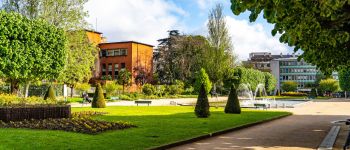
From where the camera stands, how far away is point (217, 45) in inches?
2830

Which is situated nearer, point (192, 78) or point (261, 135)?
point (261, 135)

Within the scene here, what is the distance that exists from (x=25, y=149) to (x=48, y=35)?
28.0 m

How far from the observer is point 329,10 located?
23.2ft

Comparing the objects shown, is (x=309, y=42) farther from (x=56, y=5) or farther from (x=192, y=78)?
(x=192, y=78)

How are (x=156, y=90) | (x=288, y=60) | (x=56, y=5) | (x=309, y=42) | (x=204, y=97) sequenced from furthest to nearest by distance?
(x=288, y=60), (x=156, y=90), (x=56, y=5), (x=204, y=97), (x=309, y=42)

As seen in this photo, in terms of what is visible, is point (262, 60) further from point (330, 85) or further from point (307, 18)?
point (307, 18)

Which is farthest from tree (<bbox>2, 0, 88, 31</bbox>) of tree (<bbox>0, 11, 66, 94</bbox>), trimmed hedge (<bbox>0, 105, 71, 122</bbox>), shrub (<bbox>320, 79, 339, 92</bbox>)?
shrub (<bbox>320, 79, 339, 92</bbox>)

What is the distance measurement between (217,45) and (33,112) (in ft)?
180

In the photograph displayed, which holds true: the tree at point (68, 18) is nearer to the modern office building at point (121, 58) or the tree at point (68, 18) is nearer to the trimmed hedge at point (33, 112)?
the trimmed hedge at point (33, 112)

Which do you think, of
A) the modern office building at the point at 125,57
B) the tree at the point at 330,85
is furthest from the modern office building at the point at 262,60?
the modern office building at the point at 125,57

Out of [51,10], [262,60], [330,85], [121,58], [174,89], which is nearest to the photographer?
[51,10]

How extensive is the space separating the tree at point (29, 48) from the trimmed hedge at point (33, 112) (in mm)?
14175

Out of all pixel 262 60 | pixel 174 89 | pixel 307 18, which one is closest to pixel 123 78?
pixel 174 89

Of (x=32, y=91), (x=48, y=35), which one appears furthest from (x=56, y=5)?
(x=32, y=91)
